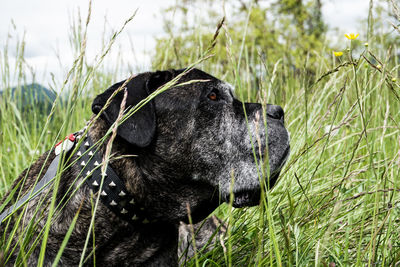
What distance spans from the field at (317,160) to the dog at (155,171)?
0.19m

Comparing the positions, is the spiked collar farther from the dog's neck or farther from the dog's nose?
the dog's nose

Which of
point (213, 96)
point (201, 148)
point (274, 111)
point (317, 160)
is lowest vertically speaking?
point (317, 160)

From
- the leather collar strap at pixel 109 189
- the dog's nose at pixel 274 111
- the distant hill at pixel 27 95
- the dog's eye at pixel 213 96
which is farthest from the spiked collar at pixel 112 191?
the distant hill at pixel 27 95

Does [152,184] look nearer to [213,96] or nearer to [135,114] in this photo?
[135,114]

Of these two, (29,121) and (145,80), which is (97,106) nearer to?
(145,80)

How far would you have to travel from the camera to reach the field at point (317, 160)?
1.76 meters

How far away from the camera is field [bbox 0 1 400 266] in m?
1.76

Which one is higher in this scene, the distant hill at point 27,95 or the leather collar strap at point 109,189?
the distant hill at point 27,95

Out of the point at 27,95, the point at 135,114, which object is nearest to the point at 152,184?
the point at 135,114

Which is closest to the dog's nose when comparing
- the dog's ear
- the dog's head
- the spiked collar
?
the dog's head

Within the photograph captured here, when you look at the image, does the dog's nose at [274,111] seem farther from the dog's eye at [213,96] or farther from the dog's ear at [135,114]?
the dog's ear at [135,114]

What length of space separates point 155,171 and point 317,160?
5.51ft

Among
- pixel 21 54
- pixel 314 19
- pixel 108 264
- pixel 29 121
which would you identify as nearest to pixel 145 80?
pixel 108 264

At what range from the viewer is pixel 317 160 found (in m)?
3.50
